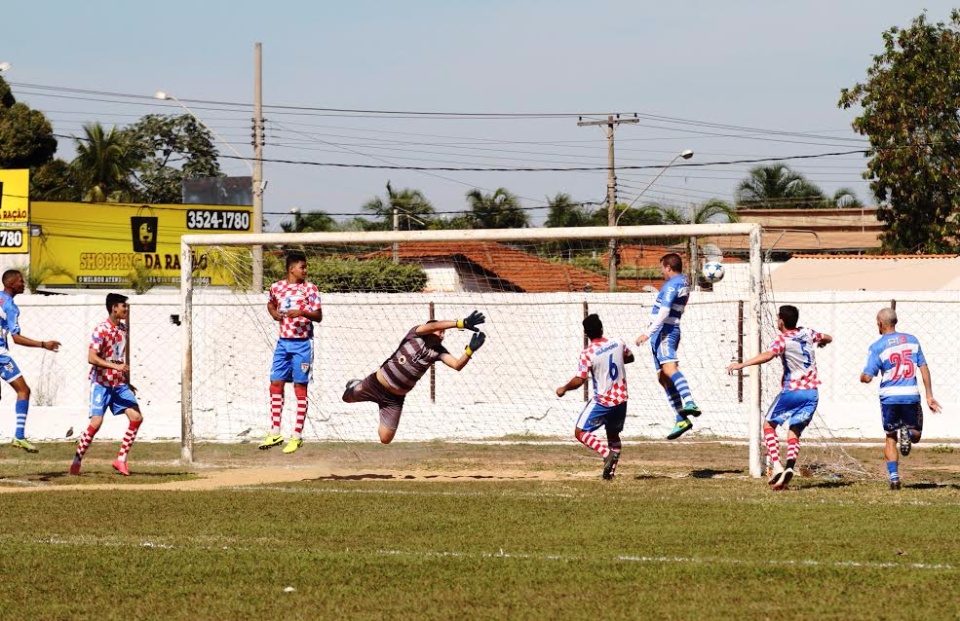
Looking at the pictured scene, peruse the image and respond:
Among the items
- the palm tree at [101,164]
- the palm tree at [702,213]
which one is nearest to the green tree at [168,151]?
the palm tree at [101,164]

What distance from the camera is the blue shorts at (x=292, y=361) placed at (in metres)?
16.0

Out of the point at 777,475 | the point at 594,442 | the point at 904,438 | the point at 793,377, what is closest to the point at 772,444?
the point at 777,475

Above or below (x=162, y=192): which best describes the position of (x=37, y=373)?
below

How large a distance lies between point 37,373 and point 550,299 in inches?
425

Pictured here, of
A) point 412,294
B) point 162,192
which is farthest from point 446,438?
point 162,192

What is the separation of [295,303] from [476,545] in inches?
263

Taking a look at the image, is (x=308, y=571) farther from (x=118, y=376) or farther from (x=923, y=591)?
(x=118, y=376)

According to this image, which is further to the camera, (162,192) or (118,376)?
(162,192)

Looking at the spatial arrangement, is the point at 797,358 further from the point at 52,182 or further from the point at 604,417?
the point at 52,182

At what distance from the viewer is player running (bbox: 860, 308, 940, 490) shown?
44.3 ft

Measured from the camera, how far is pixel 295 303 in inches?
623

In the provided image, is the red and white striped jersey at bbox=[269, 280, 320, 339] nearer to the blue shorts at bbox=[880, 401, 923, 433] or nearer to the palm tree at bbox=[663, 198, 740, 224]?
the blue shorts at bbox=[880, 401, 923, 433]

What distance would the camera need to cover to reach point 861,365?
24516mm

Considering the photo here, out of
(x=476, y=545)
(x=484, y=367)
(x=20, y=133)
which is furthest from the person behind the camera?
(x=20, y=133)
